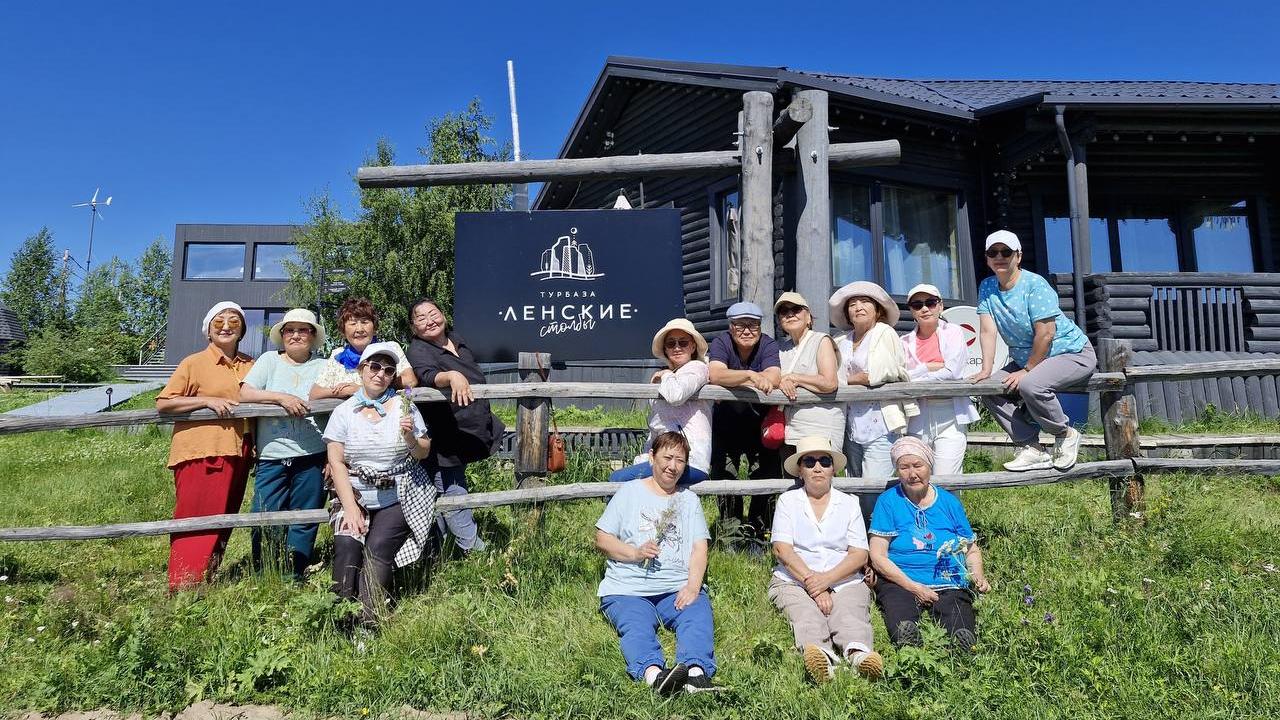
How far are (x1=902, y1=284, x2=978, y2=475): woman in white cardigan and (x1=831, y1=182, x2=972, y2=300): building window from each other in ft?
19.7

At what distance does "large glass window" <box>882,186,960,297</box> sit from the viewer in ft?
36.5

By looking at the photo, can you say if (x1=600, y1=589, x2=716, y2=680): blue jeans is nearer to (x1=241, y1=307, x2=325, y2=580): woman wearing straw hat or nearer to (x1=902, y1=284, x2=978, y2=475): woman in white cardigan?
(x1=902, y1=284, x2=978, y2=475): woman in white cardigan

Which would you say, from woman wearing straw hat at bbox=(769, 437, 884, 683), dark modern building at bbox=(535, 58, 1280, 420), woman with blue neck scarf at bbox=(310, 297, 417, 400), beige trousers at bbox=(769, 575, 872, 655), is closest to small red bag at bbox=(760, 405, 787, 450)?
woman wearing straw hat at bbox=(769, 437, 884, 683)

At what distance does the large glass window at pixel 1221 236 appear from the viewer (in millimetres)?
11836

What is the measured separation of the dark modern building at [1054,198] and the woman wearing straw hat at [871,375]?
554cm

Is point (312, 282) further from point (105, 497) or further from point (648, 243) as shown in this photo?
point (648, 243)

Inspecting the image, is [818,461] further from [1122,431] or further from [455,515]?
[1122,431]

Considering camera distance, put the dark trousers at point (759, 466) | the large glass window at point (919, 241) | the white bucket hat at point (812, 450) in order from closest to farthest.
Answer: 1. the white bucket hat at point (812, 450)
2. the dark trousers at point (759, 466)
3. the large glass window at point (919, 241)

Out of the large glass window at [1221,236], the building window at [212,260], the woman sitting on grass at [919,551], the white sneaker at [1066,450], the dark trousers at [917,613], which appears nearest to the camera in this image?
the dark trousers at [917,613]

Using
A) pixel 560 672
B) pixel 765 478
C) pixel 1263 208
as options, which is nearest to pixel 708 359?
pixel 765 478

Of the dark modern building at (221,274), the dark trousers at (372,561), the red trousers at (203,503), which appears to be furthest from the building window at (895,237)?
the dark modern building at (221,274)

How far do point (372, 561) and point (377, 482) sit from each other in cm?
41

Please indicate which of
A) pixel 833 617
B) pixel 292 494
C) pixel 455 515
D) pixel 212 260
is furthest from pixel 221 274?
pixel 833 617

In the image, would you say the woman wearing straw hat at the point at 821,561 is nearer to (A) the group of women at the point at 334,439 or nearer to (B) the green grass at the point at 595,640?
(B) the green grass at the point at 595,640
